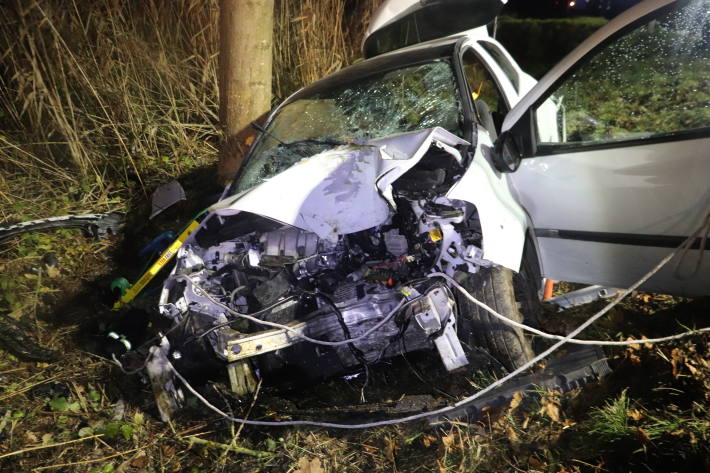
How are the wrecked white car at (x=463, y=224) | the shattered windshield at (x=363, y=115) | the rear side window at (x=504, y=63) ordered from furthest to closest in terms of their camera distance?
the rear side window at (x=504, y=63)
the shattered windshield at (x=363, y=115)
the wrecked white car at (x=463, y=224)

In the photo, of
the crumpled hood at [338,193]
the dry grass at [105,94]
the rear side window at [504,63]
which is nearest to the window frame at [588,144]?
the crumpled hood at [338,193]

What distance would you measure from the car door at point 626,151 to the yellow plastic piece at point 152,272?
2.30 meters

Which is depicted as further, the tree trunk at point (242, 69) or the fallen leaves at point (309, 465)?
the tree trunk at point (242, 69)

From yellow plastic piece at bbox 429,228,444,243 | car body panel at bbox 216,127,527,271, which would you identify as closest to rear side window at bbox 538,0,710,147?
car body panel at bbox 216,127,527,271

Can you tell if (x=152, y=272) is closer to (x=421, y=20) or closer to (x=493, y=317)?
(x=493, y=317)

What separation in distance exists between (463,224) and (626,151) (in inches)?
33.4

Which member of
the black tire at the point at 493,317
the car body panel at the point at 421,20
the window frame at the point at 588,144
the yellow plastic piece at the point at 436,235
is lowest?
the black tire at the point at 493,317

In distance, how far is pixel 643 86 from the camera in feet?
7.22

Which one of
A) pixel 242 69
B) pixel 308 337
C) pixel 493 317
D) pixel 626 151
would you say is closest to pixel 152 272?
pixel 308 337

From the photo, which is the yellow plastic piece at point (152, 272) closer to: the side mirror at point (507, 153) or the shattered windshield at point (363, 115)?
the shattered windshield at point (363, 115)

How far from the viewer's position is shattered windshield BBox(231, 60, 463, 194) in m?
2.76

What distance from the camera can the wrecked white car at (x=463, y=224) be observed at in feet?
6.97

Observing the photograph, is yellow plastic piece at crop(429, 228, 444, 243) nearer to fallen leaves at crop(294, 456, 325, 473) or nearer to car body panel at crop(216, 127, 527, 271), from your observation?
car body panel at crop(216, 127, 527, 271)

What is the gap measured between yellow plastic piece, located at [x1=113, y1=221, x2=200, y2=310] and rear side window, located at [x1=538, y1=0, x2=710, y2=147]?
2.49 metres
